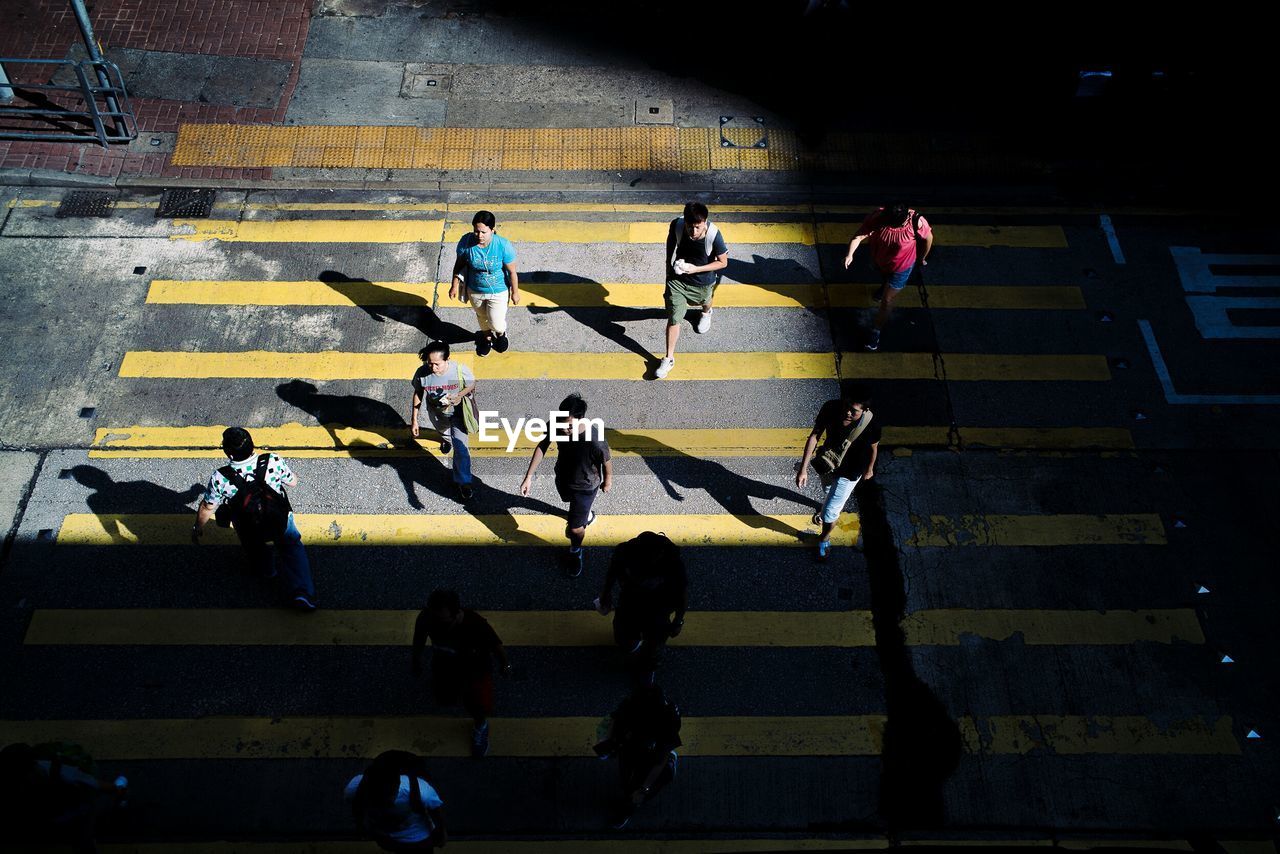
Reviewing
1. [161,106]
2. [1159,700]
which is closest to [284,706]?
[1159,700]

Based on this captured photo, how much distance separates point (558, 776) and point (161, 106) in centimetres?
997

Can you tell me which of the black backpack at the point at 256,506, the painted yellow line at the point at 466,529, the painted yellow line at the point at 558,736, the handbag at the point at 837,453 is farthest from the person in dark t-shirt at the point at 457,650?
the handbag at the point at 837,453

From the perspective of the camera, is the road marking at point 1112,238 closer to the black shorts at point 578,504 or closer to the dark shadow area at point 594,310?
the dark shadow area at point 594,310

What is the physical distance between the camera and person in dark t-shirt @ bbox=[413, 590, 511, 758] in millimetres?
6863

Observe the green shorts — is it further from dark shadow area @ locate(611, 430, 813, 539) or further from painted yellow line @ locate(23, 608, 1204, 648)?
painted yellow line @ locate(23, 608, 1204, 648)

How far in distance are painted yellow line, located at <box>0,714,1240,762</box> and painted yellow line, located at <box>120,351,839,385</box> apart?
12.1 ft

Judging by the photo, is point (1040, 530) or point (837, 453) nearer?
point (837, 453)

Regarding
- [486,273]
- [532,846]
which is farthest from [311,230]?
[532,846]

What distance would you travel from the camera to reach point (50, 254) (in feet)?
37.2

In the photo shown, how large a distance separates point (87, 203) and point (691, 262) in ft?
24.3

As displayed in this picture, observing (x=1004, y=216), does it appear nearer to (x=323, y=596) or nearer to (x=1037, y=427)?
(x=1037, y=427)

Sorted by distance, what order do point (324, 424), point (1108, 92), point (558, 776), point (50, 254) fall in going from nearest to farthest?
point (558, 776)
point (324, 424)
point (50, 254)
point (1108, 92)

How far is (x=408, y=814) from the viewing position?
6.50 metres

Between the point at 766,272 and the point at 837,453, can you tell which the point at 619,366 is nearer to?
the point at 766,272
